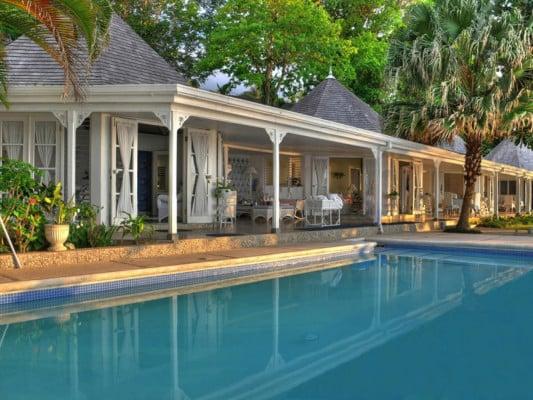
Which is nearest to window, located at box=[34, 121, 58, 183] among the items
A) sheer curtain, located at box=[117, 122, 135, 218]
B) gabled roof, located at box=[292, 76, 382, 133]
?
sheer curtain, located at box=[117, 122, 135, 218]

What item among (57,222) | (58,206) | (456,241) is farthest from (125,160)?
(456,241)

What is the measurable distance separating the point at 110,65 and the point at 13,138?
2.69 m

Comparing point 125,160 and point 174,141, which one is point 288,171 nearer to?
point 125,160

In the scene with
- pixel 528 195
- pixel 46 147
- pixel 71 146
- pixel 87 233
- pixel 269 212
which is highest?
pixel 46 147

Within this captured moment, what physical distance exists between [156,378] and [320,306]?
3.76 m

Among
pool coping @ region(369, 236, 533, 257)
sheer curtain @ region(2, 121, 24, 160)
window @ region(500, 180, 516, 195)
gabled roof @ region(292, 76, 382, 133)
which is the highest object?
gabled roof @ region(292, 76, 382, 133)

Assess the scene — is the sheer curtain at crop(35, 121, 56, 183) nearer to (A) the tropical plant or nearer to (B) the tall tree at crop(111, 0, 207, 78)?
(A) the tropical plant

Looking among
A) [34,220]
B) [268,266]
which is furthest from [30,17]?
[268,266]

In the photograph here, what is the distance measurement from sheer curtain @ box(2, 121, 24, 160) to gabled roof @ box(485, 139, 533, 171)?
28.3m

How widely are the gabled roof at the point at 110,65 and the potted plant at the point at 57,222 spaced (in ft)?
8.87

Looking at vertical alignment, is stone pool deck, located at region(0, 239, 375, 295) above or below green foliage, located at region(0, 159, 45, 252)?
below

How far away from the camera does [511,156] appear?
34.0 meters

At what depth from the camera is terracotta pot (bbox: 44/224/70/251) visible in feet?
30.8

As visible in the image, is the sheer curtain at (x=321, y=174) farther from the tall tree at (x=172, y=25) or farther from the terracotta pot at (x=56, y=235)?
the tall tree at (x=172, y=25)
